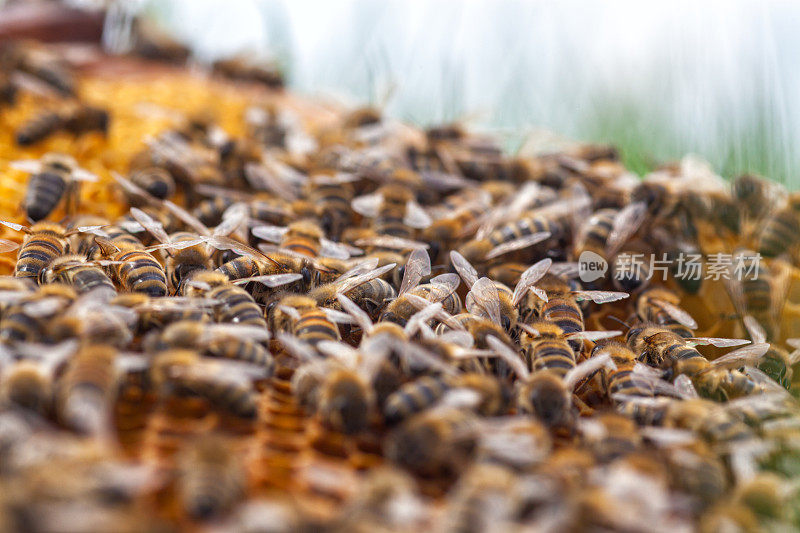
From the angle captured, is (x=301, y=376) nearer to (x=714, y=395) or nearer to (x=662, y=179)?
(x=714, y=395)

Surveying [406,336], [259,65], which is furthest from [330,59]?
[406,336]

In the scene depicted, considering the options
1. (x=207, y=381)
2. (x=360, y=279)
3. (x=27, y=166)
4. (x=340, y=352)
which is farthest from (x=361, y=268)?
(x=27, y=166)

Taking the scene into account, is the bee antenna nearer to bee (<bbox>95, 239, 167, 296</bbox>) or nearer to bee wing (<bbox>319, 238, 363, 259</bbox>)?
bee wing (<bbox>319, 238, 363, 259</bbox>)

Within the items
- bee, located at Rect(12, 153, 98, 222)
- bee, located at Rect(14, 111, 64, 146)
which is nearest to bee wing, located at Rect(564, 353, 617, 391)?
bee, located at Rect(12, 153, 98, 222)

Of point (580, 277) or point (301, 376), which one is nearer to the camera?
point (301, 376)

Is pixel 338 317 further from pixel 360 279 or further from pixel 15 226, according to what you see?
pixel 15 226

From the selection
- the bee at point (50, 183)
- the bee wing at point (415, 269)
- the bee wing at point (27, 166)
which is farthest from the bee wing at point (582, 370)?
the bee wing at point (27, 166)
